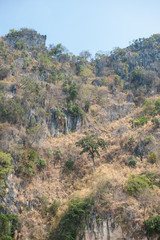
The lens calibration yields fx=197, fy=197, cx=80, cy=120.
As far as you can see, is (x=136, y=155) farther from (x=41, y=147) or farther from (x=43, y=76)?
(x=43, y=76)

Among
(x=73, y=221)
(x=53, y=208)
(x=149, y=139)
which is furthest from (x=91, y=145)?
(x=73, y=221)

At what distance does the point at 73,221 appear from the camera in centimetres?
1803

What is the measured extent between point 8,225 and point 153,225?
40.7ft

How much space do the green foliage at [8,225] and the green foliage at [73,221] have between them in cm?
365

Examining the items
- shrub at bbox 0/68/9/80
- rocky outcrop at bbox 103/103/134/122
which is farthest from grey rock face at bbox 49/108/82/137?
shrub at bbox 0/68/9/80

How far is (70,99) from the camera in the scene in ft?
112

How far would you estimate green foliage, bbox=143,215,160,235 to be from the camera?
15.4 m

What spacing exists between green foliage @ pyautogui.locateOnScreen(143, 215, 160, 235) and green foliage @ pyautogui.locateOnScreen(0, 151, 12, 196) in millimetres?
13469

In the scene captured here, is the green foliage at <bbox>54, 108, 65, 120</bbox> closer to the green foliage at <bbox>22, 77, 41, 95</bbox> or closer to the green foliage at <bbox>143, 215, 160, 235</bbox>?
the green foliage at <bbox>22, 77, 41, 95</bbox>

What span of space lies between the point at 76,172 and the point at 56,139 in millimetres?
6168

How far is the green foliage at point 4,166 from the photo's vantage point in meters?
19.5

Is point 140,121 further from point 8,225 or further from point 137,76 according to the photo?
point 8,225

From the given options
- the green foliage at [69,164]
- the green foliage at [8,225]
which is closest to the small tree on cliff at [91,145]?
the green foliage at [69,164]

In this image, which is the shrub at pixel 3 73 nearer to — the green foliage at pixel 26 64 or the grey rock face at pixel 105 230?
the green foliage at pixel 26 64
